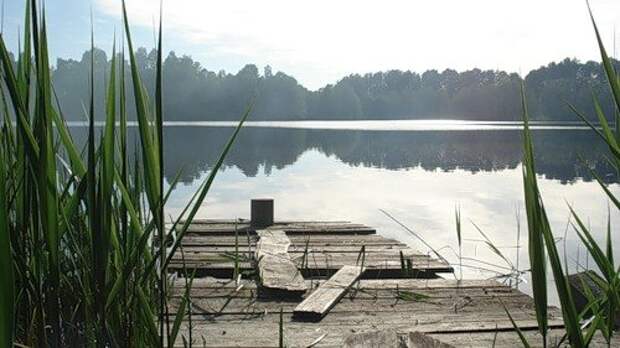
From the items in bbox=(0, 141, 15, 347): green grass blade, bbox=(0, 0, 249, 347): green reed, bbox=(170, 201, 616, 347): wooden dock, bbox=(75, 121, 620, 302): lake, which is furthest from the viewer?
bbox=(75, 121, 620, 302): lake

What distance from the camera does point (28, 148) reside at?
3.58 feet

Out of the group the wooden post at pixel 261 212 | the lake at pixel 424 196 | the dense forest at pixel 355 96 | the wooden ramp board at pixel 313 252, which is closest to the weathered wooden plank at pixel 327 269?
the wooden ramp board at pixel 313 252

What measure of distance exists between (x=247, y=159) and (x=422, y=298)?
30529 millimetres

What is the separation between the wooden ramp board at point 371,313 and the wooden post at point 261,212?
3025 mm

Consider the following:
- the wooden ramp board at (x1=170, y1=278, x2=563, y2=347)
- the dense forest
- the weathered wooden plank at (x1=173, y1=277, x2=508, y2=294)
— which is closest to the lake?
the weathered wooden plank at (x1=173, y1=277, x2=508, y2=294)

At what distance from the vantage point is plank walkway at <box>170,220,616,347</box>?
311cm

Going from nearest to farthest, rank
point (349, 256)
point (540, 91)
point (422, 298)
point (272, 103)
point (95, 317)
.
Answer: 1. point (95, 317)
2. point (422, 298)
3. point (349, 256)
4. point (540, 91)
5. point (272, 103)

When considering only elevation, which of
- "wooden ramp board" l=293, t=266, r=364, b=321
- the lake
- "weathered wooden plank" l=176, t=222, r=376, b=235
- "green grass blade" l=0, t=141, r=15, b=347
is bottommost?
the lake

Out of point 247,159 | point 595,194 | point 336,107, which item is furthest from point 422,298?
point 336,107

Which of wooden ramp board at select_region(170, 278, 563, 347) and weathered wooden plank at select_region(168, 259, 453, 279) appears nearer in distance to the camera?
wooden ramp board at select_region(170, 278, 563, 347)

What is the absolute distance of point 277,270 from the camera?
14.1ft

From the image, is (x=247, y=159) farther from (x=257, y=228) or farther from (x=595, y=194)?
(x=257, y=228)

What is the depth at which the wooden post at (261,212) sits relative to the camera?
7.29 metres

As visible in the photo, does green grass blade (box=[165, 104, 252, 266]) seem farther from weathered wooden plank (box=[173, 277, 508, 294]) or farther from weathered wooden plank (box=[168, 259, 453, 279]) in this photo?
weathered wooden plank (box=[168, 259, 453, 279])
